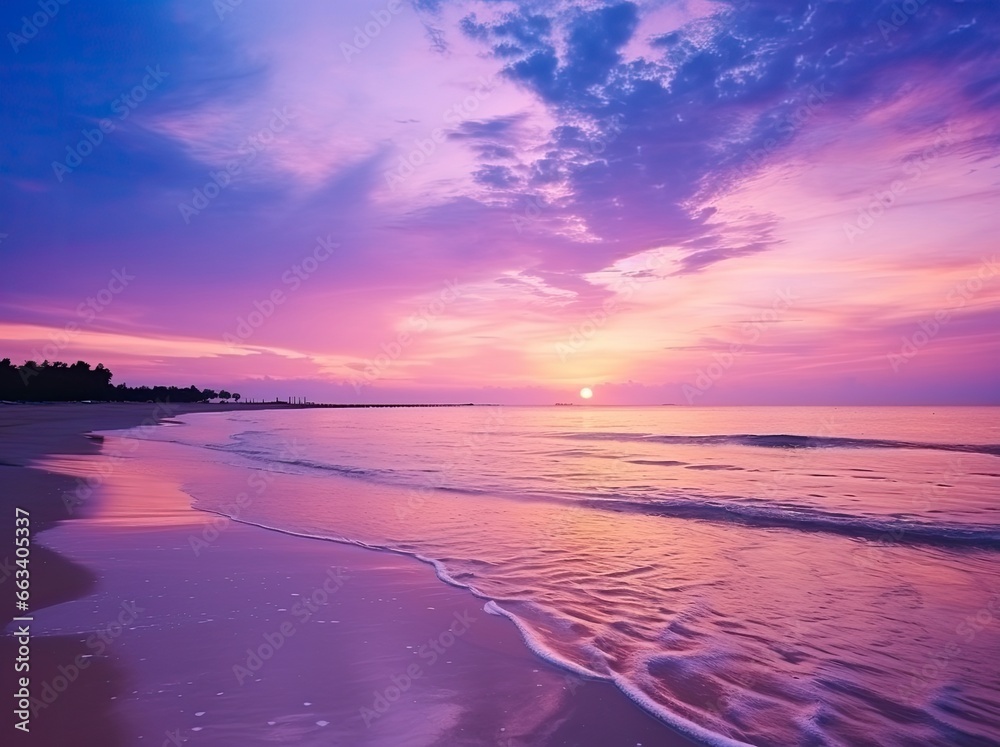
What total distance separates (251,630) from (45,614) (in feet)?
8.77

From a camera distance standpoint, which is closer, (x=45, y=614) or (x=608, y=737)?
(x=608, y=737)

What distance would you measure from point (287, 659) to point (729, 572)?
8.10 meters

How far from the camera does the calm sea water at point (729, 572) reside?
19.4 ft

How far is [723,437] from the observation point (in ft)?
167

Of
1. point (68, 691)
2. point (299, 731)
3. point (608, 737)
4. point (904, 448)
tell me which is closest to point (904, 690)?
point (608, 737)

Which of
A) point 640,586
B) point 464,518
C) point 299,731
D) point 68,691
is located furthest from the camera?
point 464,518

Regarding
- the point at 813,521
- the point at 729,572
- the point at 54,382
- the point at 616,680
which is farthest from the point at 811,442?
the point at 54,382

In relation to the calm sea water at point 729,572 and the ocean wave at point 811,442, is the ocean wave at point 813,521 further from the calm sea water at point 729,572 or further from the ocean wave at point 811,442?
the ocean wave at point 811,442

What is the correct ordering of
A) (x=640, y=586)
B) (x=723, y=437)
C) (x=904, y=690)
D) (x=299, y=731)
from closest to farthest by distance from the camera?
(x=299, y=731) → (x=904, y=690) → (x=640, y=586) → (x=723, y=437)

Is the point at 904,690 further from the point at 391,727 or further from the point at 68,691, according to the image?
the point at 68,691

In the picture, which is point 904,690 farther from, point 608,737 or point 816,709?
point 608,737

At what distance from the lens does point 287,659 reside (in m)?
6.19

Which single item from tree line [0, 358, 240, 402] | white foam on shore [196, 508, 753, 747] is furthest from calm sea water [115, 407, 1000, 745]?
tree line [0, 358, 240, 402]

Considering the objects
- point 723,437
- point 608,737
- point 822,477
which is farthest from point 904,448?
point 608,737
